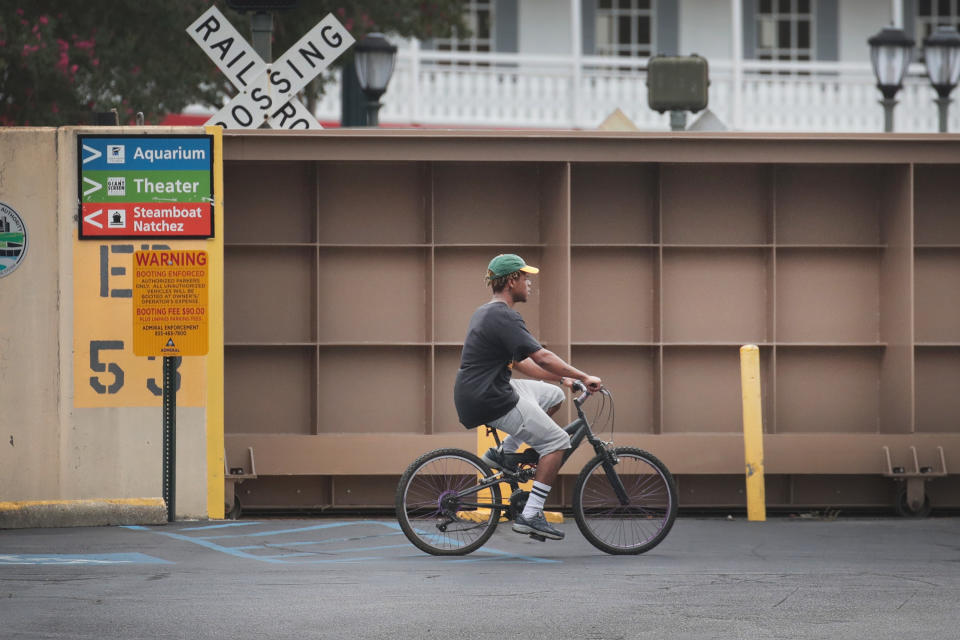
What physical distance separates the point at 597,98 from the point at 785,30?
5.32 m

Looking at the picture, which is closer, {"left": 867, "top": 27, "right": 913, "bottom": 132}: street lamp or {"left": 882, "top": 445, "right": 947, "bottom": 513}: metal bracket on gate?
{"left": 882, "top": 445, "right": 947, "bottom": 513}: metal bracket on gate

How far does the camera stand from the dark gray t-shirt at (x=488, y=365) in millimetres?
9891

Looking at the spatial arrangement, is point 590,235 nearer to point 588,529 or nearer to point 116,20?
point 588,529

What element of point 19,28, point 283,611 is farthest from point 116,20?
point 283,611

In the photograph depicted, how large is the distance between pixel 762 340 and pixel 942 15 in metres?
21.7

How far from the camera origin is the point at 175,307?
451 inches

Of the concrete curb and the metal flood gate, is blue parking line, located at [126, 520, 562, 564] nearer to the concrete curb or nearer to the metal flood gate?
the concrete curb

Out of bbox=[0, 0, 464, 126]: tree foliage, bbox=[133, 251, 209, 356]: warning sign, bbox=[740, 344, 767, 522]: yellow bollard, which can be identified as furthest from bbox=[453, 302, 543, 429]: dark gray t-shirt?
bbox=[0, 0, 464, 126]: tree foliage

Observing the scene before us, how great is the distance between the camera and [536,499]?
10.0 m

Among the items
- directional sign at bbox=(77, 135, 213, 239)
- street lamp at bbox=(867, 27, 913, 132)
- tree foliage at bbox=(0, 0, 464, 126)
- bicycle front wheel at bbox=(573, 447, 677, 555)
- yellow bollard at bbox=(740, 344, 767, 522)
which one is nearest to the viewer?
bicycle front wheel at bbox=(573, 447, 677, 555)

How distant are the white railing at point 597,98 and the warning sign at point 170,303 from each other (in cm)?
1782

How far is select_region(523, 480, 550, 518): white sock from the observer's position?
10023 millimetres

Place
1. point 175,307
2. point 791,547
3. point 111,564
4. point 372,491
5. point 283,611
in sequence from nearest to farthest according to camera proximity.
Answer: point 283,611
point 111,564
point 791,547
point 175,307
point 372,491

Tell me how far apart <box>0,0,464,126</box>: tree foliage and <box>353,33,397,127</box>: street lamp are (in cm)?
370
